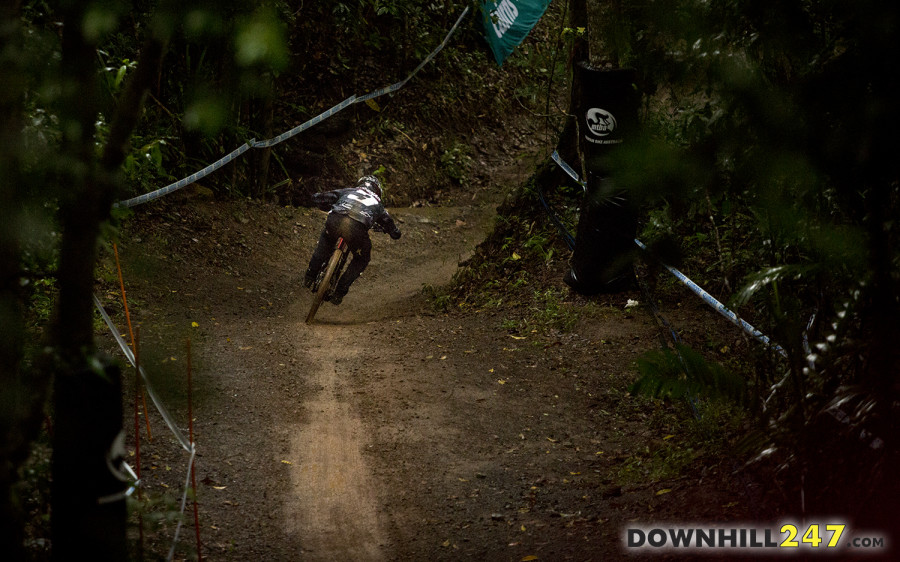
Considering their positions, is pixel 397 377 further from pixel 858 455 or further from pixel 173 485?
pixel 858 455

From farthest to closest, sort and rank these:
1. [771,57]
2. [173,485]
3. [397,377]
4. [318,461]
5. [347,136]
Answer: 1. [347,136]
2. [397,377]
3. [318,461]
4. [173,485]
5. [771,57]

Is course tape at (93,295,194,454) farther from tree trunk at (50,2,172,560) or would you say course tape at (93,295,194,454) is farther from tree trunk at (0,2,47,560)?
tree trunk at (0,2,47,560)

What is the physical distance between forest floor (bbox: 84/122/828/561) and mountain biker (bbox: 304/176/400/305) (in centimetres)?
67

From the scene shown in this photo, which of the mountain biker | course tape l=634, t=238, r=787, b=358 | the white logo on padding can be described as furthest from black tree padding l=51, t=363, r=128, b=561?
the mountain biker

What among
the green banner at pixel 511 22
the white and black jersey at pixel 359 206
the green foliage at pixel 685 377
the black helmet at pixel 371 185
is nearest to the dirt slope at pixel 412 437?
the green foliage at pixel 685 377

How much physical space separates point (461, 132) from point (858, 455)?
53.6 feet

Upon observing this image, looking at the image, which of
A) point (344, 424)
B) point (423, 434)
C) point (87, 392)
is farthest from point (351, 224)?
point (87, 392)

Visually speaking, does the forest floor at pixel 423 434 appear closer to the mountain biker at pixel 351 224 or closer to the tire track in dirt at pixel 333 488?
the tire track in dirt at pixel 333 488

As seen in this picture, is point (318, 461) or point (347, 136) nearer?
point (318, 461)

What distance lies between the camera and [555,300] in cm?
906

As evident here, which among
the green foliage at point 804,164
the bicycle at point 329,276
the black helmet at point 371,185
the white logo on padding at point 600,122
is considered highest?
the green foliage at point 804,164

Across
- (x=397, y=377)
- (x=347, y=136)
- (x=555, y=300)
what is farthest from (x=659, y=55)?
(x=347, y=136)

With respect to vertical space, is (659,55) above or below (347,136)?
above

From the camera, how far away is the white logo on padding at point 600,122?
7863 millimetres
